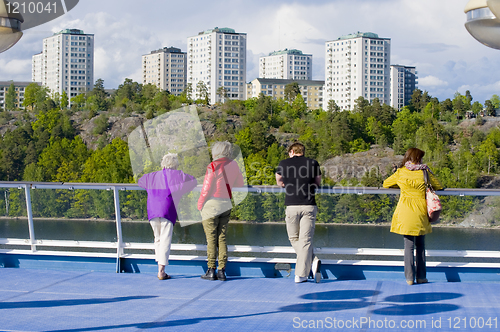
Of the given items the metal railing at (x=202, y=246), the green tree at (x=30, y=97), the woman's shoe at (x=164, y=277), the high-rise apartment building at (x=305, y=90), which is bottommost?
the woman's shoe at (x=164, y=277)

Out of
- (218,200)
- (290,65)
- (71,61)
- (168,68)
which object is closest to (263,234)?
(218,200)

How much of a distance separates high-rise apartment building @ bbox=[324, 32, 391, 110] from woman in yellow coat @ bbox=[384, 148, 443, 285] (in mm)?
138581

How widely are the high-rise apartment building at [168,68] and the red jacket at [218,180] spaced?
155908 mm

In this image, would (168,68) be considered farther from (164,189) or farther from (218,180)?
(218,180)

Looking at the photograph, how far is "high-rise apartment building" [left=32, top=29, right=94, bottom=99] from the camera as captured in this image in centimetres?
15050

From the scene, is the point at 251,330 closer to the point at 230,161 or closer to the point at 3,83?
the point at 230,161

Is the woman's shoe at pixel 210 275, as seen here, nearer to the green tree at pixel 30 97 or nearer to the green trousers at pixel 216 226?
the green trousers at pixel 216 226

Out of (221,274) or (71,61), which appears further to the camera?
(71,61)

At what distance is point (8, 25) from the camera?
3086mm

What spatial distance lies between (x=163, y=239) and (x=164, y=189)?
1.74 ft

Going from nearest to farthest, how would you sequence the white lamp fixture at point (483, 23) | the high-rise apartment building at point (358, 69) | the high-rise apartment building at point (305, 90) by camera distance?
the white lamp fixture at point (483, 23) → the high-rise apartment building at point (358, 69) → the high-rise apartment building at point (305, 90)

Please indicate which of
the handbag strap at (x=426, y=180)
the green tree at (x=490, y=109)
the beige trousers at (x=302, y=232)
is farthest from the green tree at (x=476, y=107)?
the beige trousers at (x=302, y=232)

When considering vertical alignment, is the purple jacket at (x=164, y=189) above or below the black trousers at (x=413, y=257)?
above

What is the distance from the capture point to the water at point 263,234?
528 centimetres
